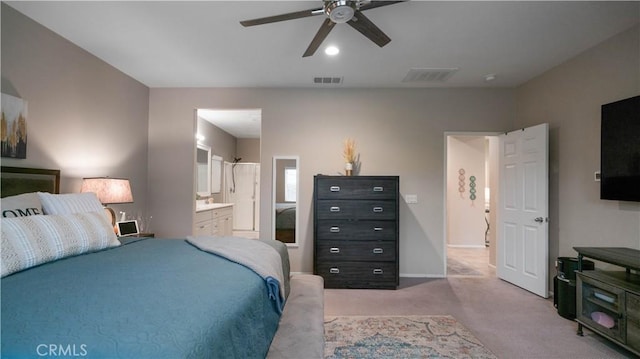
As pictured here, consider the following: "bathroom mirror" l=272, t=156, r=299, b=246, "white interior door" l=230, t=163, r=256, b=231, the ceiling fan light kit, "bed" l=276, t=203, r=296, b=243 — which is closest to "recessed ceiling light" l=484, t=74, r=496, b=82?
the ceiling fan light kit

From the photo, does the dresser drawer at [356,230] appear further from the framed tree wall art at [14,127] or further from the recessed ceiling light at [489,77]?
the framed tree wall art at [14,127]

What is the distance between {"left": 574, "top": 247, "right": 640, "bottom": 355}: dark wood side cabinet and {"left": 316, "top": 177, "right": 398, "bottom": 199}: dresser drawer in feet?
6.00

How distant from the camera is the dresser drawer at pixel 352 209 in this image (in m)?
3.57

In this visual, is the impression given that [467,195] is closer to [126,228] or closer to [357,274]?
[357,274]

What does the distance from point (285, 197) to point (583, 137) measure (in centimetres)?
344

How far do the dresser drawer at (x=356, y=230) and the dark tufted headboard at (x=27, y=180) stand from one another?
263 centimetres

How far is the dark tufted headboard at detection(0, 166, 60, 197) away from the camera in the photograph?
221 cm

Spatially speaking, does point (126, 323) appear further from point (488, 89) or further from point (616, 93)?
point (488, 89)

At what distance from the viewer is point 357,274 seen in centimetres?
354

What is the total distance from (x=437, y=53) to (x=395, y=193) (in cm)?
160

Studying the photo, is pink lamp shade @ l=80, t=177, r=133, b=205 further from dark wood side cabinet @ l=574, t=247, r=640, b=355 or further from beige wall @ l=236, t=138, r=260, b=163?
beige wall @ l=236, t=138, r=260, b=163

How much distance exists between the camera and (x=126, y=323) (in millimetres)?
955

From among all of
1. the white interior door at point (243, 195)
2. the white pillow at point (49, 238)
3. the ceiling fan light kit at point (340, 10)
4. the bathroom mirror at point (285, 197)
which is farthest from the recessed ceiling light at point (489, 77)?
the white interior door at point (243, 195)

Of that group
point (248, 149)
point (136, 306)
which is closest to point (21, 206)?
point (136, 306)
